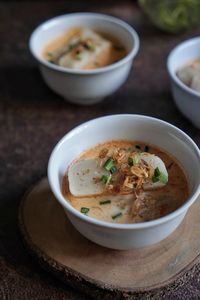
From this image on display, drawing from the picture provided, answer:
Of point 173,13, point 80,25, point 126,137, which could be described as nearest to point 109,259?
point 126,137

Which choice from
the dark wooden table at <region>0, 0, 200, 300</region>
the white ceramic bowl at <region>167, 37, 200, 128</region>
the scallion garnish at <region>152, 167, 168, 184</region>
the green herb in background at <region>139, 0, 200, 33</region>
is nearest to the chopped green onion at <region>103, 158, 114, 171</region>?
the scallion garnish at <region>152, 167, 168, 184</region>

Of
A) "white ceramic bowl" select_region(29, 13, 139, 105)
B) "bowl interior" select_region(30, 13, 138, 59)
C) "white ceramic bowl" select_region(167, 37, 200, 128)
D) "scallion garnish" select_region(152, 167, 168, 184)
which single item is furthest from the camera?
"bowl interior" select_region(30, 13, 138, 59)

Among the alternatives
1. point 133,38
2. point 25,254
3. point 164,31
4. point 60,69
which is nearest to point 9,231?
point 25,254

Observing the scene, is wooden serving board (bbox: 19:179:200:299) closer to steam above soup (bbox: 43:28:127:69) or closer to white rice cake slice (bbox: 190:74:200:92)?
white rice cake slice (bbox: 190:74:200:92)

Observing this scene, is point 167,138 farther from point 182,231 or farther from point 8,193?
point 8,193

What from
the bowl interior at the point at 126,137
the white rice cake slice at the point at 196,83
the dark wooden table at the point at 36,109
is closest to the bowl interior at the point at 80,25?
the dark wooden table at the point at 36,109

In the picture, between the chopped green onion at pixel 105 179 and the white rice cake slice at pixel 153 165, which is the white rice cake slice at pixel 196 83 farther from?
the chopped green onion at pixel 105 179

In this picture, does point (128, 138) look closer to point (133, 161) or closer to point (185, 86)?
point (133, 161)
